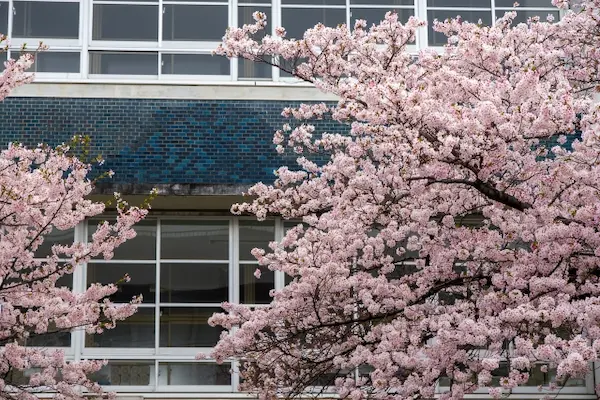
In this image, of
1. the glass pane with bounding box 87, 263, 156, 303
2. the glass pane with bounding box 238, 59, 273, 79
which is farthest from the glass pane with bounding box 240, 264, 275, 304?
the glass pane with bounding box 238, 59, 273, 79

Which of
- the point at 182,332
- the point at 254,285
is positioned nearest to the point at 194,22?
the point at 254,285

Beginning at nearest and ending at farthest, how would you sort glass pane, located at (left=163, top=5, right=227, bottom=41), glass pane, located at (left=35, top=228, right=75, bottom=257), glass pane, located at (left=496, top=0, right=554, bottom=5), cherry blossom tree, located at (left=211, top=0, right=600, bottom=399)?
→ cherry blossom tree, located at (left=211, top=0, right=600, bottom=399), glass pane, located at (left=35, top=228, right=75, bottom=257), glass pane, located at (left=163, top=5, right=227, bottom=41), glass pane, located at (left=496, top=0, right=554, bottom=5)

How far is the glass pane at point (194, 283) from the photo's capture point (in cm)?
1658

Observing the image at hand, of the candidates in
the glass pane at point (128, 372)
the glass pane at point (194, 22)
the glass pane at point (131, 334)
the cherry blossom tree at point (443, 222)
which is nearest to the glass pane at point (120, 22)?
the glass pane at point (194, 22)

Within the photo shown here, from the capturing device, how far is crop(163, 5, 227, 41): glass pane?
1723 centimetres

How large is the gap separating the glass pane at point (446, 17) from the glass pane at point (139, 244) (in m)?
5.60

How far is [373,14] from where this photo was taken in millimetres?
17344

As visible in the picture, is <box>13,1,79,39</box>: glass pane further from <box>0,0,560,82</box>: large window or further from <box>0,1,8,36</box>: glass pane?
<box>0,1,8,36</box>: glass pane

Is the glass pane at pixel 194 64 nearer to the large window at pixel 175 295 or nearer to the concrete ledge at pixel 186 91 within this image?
the concrete ledge at pixel 186 91

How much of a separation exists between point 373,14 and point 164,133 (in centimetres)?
404

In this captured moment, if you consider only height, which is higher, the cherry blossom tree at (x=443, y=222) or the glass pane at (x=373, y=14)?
the glass pane at (x=373, y=14)

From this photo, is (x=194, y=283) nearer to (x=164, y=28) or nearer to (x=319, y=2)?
(x=164, y=28)

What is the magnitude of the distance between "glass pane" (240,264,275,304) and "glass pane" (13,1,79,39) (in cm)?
480

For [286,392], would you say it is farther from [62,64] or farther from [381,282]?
[62,64]
